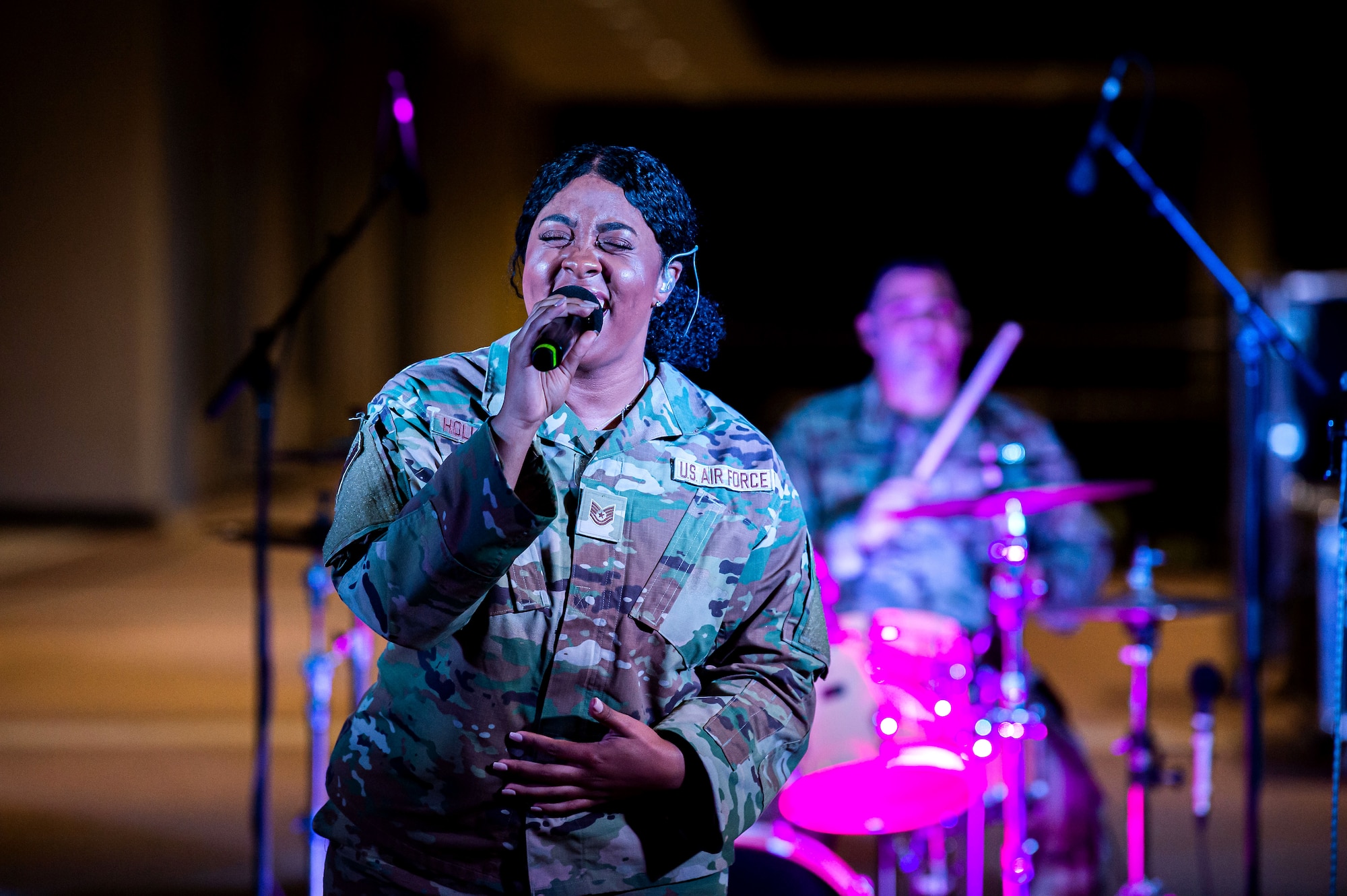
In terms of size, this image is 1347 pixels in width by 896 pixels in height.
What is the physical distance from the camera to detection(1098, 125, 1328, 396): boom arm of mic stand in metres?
2.52

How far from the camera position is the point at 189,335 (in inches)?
361

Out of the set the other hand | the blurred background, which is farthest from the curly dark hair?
the blurred background

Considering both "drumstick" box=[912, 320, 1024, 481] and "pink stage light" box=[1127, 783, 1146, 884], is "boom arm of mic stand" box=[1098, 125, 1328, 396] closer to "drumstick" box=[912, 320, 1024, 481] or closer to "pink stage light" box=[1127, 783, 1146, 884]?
"drumstick" box=[912, 320, 1024, 481]

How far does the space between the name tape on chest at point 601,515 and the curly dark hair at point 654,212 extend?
0.75ft

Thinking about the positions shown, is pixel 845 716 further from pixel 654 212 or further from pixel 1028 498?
pixel 654 212

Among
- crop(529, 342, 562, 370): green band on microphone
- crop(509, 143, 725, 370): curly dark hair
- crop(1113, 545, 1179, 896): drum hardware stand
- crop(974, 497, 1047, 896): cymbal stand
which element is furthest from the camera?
crop(1113, 545, 1179, 896): drum hardware stand

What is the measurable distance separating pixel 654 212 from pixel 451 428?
30cm

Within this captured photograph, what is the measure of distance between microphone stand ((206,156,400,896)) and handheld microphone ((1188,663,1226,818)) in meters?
1.94

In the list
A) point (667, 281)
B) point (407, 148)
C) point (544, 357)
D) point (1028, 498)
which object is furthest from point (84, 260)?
point (544, 357)

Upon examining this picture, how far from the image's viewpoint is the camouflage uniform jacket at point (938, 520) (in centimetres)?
312

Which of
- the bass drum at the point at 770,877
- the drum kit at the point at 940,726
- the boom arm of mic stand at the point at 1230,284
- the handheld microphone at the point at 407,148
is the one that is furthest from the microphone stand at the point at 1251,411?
the handheld microphone at the point at 407,148

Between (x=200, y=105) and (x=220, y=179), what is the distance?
0.58m

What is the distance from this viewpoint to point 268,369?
267 centimetres

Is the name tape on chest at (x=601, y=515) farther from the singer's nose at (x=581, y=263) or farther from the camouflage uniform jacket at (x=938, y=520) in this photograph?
the camouflage uniform jacket at (x=938, y=520)
